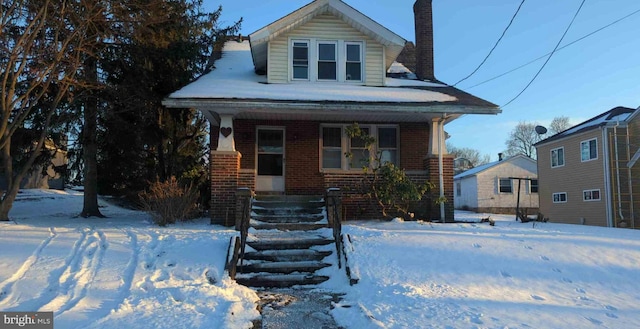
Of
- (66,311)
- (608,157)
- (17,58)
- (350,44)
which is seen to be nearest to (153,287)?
(66,311)

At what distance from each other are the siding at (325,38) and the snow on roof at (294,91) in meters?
0.43

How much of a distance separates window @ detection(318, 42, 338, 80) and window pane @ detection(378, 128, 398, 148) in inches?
87.3

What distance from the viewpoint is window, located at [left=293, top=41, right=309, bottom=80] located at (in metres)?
13.7

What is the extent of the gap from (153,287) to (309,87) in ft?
25.7

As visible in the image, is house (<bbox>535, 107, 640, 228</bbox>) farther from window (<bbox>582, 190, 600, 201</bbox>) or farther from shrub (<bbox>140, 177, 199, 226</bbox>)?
shrub (<bbox>140, 177, 199, 226</bbox>)

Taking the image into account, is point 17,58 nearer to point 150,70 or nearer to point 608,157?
point 150,70

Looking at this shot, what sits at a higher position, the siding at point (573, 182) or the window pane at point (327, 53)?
the window pane at point (327, 53)

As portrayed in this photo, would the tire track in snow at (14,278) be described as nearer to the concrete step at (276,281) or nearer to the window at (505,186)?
the concrete step at (276,281)

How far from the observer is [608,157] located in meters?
21.1

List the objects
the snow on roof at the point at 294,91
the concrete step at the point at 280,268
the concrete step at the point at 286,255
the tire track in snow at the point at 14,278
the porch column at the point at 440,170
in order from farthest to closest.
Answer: the porch column at the point at 440,170 → the snow on roof at the point at 294,91 → the concrete step at the point at 286,255 → the concrete step at the point at 280,268 → the tire track in snow at the point at 14,278

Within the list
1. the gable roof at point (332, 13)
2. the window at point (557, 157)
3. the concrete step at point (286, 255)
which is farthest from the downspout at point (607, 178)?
the concrete step at point (286, 255)

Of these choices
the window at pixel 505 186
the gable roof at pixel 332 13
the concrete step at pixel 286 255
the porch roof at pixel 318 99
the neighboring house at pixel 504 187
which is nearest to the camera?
the concrete step at pixel 286 255

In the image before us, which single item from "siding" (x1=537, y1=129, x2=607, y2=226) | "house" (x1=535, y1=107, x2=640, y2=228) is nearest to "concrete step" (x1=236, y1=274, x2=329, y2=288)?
"house" (x1=535, y1=107, x2=640, y2=228)

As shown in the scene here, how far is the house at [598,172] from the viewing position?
819 inches
